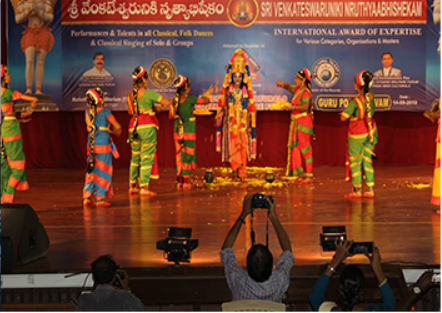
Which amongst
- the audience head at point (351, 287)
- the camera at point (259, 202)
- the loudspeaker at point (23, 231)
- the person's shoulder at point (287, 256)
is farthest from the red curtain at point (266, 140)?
the audience head at point (351, 287)

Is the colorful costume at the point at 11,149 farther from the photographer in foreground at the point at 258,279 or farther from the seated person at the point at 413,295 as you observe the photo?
the seated person at the point at 413,295

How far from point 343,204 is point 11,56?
22.3 ft

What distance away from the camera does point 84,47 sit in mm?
9312

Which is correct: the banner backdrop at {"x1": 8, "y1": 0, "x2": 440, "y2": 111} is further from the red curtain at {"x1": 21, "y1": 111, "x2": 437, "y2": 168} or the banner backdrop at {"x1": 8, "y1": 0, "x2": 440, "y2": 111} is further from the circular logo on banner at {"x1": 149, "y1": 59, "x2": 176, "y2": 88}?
the red curtain at {"x1": 21, "y1": 111, "x2": 437, "y2": 168}

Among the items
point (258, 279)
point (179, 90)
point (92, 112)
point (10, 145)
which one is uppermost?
point (179, 90)

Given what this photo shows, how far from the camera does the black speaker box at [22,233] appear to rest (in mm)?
3402

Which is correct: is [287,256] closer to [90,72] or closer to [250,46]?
[250,46]

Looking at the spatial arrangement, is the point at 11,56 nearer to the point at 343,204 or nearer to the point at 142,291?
the point at 343,204

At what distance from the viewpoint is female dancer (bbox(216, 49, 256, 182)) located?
730 centimetres

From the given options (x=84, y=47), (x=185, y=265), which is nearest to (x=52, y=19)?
(x=84, y=47)

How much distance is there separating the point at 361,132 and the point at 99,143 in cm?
304

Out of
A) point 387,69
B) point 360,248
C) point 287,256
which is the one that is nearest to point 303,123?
point 387,69

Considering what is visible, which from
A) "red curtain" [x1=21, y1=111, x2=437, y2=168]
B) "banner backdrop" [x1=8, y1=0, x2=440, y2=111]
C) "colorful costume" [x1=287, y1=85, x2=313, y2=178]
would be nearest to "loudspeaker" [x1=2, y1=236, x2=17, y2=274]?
"colorful costume" [x1=287, y1=85, x2=313, y2=178]

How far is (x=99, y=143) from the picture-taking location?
562 cm
